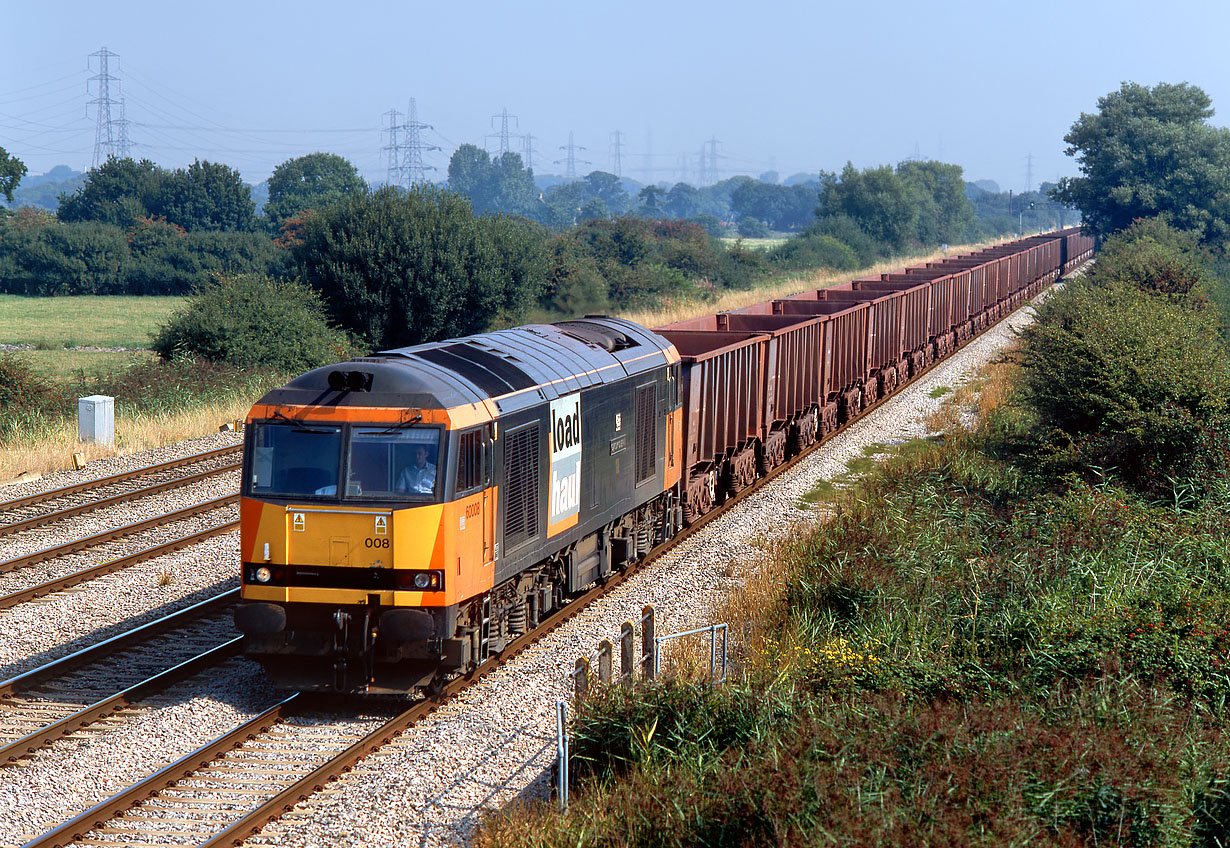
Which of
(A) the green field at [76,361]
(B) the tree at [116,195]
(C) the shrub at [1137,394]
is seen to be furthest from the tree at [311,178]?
(C) the shrub at [1137,394]

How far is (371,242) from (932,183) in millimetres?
99996

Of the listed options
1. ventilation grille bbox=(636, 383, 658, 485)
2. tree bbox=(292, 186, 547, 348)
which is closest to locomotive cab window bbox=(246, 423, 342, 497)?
ventilation grille bbox=(636, 383, 658, 485)

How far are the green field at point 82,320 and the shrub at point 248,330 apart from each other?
30.6 feet

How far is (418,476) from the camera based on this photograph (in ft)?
31.9

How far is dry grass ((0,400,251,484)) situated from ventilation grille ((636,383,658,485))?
40.6 feet

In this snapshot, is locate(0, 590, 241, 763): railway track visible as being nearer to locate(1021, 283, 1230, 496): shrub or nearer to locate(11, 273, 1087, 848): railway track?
locate(11, 273, 1087, 848): railway track

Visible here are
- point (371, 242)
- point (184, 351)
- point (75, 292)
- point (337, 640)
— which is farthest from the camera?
point (75, 292)

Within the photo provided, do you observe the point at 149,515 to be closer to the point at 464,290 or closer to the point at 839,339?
the point at 839,339

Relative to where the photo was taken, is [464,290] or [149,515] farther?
[464,290]

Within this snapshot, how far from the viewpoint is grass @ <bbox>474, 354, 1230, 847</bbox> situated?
674 centimetres

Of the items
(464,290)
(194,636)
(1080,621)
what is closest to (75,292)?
(464,290)

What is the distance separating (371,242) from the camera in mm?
41531

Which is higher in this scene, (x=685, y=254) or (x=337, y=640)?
(x=685, y=254)

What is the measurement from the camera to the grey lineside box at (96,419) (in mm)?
22953
